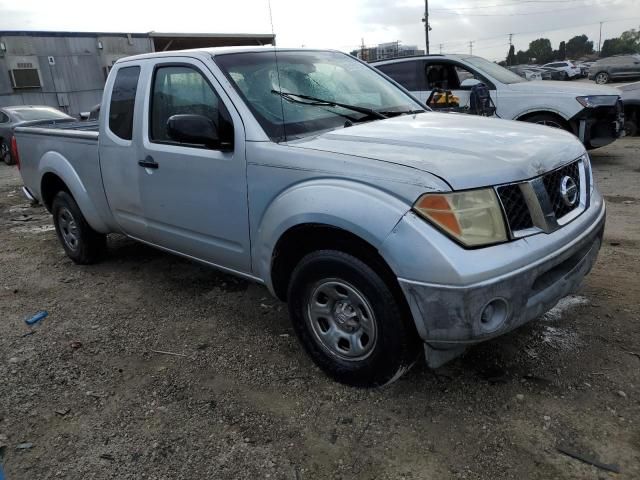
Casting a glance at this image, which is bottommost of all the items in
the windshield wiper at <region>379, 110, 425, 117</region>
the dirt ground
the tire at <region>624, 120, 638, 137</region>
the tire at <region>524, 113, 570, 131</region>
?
the dirt ground

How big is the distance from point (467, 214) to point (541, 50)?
9731cm

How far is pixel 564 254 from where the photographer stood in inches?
98.5

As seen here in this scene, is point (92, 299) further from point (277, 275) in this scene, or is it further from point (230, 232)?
point (277, 275)

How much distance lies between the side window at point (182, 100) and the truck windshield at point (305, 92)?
0.18 meters

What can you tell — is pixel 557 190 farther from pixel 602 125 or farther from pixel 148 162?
pixel 602 125

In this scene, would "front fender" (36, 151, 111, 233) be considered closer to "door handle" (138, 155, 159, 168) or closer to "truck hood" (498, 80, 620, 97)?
"door handle" (138, 155, 159, 168)

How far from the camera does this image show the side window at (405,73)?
28.8 ft

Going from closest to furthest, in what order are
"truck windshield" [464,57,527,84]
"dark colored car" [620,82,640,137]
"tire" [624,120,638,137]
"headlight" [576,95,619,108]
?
"headlight" [576,95,619,108] → "truck windshield" [464,57,527,84] → "dark colored car" [620,82,640,137] → "tire" [624,120,638,137]

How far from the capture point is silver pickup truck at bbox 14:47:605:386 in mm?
2297

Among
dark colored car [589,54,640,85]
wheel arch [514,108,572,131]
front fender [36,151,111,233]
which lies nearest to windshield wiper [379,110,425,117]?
front fender [36,151,111,233]

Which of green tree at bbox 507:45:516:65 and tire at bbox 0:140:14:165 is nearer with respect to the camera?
tire at bbox 0:140:14:165

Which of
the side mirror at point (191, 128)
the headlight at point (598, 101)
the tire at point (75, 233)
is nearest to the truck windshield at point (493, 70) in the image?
the headlight at point (598, 101)

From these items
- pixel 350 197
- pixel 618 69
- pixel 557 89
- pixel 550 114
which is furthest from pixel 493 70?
pixel 618 69

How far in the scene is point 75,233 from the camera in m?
5.04
